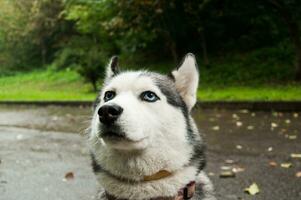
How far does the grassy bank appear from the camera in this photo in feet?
44.1

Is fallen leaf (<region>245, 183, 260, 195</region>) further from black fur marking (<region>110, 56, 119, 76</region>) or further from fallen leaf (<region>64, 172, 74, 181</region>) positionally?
black fur marking (<region>110, 56, 119, 76</region>)

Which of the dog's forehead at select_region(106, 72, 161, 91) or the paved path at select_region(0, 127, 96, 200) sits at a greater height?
the dog's forehead at select_region(106, 72, 161, 91)

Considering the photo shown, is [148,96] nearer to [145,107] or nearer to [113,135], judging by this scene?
[145,107]

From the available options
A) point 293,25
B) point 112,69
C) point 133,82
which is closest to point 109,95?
point 133,82

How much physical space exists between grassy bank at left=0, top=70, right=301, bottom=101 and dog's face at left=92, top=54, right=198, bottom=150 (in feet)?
28.9

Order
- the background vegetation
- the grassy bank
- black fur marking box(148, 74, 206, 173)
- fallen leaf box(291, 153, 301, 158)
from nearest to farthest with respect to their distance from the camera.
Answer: black fur marking box(148, 74, 206, 173)
fallen leaf box(291, 153, 301, 158)
the grassy bank
the background vegetation

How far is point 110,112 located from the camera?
3.10m

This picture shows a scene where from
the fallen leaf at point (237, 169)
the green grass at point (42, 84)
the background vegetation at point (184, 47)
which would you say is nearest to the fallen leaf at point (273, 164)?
the fallen leaf at point (237, 169)

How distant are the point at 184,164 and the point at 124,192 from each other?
0.43 meters

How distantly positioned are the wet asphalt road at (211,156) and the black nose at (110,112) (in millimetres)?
938

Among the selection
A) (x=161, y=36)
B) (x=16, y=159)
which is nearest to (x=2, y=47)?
(x=161, y=36)

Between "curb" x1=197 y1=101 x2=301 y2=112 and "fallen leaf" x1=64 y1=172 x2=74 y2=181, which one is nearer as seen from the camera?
"fallen leaf" x1=64 y1=172 x2=74 y2=181

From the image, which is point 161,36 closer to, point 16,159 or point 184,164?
point 16,159

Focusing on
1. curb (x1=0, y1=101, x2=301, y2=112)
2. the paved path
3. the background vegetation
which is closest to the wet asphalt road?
the paved path
